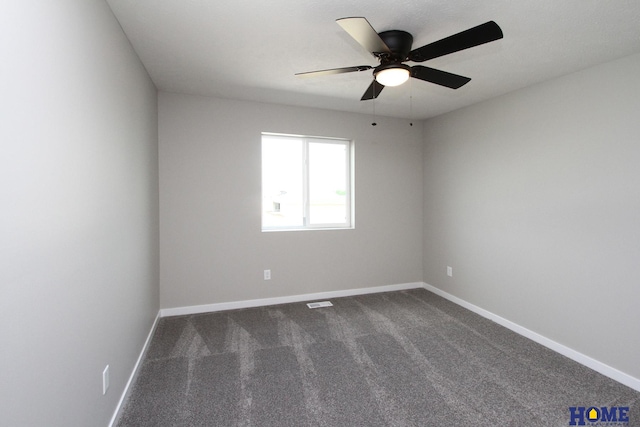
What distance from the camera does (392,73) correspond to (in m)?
1.85

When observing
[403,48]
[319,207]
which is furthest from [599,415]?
[319,207]

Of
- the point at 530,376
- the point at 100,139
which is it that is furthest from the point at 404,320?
the point at 100,139

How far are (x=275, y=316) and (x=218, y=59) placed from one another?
2.57m

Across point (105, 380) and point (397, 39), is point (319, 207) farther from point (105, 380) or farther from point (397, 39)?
point (105, 380)

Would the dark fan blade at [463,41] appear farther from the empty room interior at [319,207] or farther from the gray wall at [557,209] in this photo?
the gray wall at [557,209]

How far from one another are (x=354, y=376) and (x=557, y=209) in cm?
229

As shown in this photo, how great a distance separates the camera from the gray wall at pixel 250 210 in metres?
3.27

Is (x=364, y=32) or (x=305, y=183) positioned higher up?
(x=364, y=32)

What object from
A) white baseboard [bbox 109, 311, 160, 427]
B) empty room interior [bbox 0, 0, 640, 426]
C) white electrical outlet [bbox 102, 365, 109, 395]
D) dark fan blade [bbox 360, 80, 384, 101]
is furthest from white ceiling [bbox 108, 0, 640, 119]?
white baseboard [bbox 109, 311, 160, 427]

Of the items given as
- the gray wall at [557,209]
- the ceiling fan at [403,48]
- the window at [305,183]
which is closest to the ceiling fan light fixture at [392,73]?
the ceiling fan at [403,48]

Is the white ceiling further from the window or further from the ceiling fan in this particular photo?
the window

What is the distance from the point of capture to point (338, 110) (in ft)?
12.5

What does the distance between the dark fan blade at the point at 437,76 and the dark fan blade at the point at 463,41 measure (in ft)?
0.33

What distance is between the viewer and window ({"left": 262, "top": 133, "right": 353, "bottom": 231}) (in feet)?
12.2
